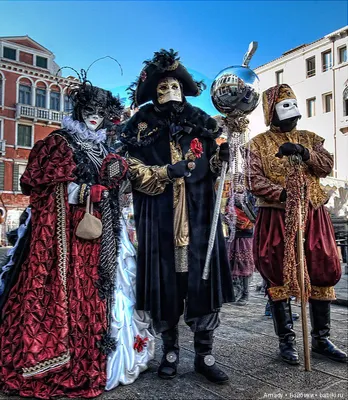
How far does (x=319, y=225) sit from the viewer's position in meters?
3.11

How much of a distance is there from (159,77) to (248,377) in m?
2.17

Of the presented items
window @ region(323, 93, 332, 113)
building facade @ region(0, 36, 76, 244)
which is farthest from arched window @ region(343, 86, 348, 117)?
building facade @ region(0, 36, 76, 244)

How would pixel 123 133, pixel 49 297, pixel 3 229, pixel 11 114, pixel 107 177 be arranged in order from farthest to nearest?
1. pixel 11 114
2. pixel 3 229
3. pixel 123 133
4. pixel 107 177
5. pixel 49 297

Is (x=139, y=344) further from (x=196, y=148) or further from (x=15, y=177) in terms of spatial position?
(x=15, y=177)

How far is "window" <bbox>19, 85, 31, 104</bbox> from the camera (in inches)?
999

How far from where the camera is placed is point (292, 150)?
2.98 meters

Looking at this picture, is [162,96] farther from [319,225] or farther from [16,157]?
[16,157]

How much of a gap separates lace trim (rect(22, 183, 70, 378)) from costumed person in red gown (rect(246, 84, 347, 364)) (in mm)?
1439

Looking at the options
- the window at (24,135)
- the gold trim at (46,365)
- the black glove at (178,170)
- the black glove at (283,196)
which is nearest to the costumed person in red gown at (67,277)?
the gold trim at (46,365)

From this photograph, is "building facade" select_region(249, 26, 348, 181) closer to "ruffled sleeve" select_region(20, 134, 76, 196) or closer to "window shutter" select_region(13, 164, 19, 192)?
"window shutter" select_region(13, 164, 19, 192)

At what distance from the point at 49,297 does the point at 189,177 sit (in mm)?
1223

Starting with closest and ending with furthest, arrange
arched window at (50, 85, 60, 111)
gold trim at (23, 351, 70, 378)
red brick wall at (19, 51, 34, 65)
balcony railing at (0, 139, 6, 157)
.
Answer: gold trim at (23, 351, 70, 378)
balcony railing at (0, 139, 6, 157)
red brick wall at (19, 51, 34, 65)
arched window at (50, 85, 60, 111)

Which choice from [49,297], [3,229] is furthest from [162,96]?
[3,229]

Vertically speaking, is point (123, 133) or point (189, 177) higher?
point (123, 133)
